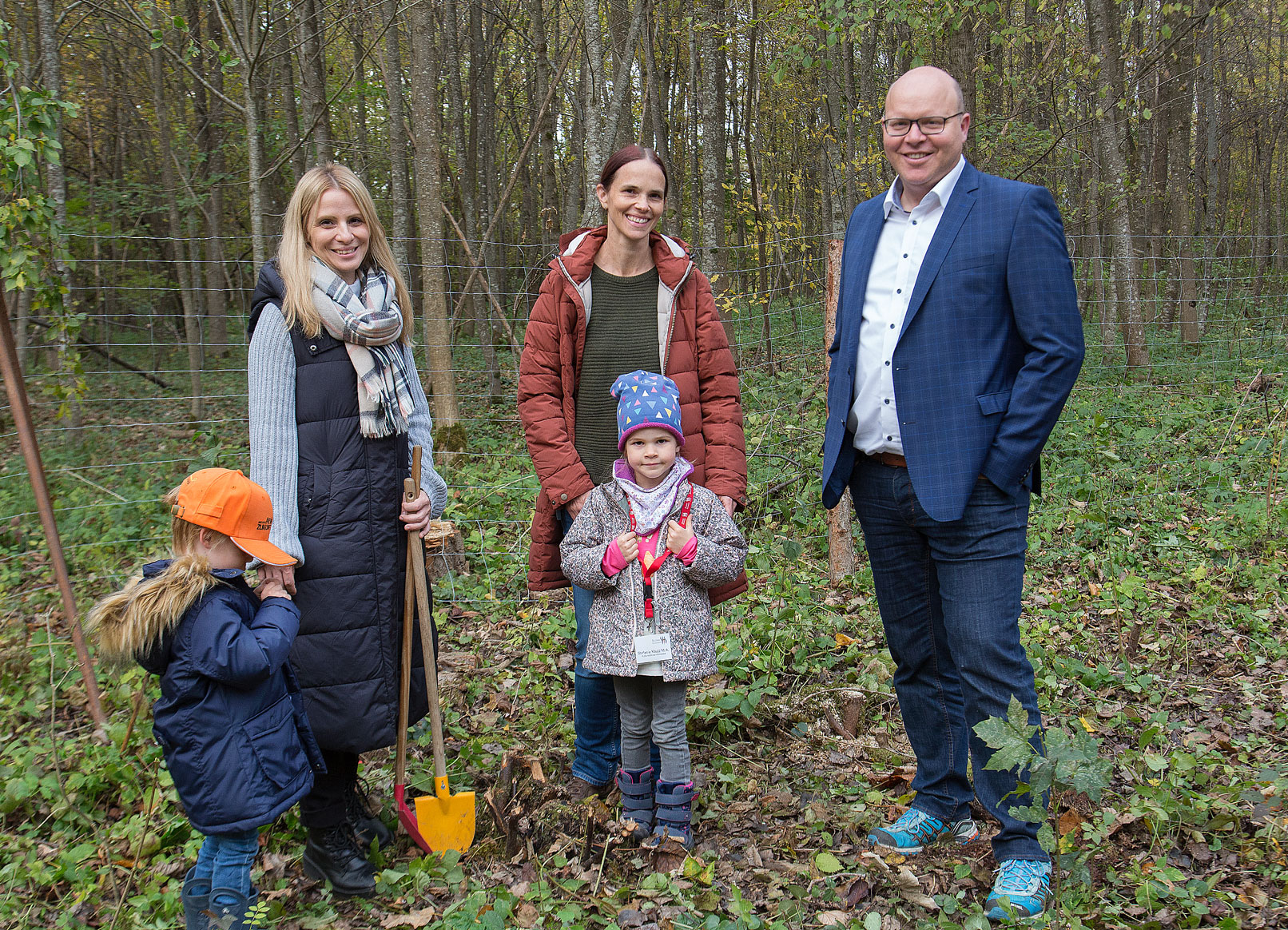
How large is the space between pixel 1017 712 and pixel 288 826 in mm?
2588

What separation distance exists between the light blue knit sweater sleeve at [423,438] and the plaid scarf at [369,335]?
0.13m

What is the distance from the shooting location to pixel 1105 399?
9383 mm

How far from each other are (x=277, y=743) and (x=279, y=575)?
49 cm

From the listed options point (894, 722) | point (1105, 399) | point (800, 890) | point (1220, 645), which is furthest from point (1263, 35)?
point (800, 890)

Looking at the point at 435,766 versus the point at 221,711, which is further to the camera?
the point at 435,766

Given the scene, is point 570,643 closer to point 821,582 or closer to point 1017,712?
point 821,582

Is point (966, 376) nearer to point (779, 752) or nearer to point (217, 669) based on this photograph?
point (779, 752)

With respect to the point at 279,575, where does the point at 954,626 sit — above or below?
below

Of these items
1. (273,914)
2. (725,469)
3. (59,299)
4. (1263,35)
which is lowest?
(273,914)

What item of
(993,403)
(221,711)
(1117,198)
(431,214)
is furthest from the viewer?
(1117,198)

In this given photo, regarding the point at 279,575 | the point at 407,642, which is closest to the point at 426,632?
the point at 407,642

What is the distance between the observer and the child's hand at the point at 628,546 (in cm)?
289

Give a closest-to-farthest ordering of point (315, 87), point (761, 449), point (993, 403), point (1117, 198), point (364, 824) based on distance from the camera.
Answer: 1. point (993, 403)
2. point (364, 824)
3. point (761, 449)
4. point (1117, 198)
5. point (315, 87)

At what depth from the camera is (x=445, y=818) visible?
3033 millimetres
